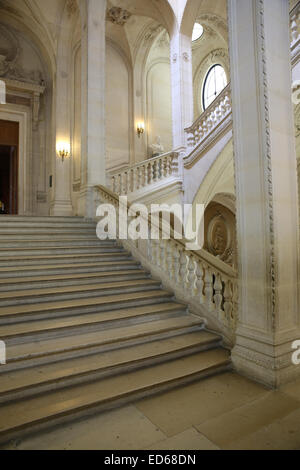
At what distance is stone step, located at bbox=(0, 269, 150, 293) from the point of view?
3.89 m

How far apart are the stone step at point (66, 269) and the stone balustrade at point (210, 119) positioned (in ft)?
14.2

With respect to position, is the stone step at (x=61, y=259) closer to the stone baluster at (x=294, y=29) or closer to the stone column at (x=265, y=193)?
the stone column at (x=265, y=193)

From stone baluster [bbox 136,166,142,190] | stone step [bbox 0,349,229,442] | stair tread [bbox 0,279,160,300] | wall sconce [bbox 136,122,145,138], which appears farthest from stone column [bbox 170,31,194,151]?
stone step [bbox 0,349,229,442]

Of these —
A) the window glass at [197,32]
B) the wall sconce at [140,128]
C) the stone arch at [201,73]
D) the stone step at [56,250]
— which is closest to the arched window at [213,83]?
the stone arch at [201,73]

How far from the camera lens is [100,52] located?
25.5ft

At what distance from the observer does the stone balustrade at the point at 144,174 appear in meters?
8.26

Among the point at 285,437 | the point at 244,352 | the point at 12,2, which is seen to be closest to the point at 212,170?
the point at 244,352

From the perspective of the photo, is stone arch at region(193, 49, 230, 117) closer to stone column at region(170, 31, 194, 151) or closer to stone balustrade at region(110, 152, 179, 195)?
stone column at region(170, 31, 194, 151)

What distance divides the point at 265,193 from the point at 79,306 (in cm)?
242

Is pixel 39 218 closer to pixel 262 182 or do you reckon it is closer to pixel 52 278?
pixel 52 278

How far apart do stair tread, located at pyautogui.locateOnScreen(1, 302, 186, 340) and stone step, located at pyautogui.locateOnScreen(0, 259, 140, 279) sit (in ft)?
3.69

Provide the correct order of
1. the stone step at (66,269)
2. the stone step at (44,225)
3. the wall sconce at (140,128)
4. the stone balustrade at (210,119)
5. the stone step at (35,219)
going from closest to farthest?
1. the stone step at (66,269)
2. the stone step at (44,225)
3. the stone step at (35,219)
4. the stone balustrade at (210,119)
5. the wall sconce at (140,128)

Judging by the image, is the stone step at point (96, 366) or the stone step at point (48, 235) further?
the stone step at point (48, 235)

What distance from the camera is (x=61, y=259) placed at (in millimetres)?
4906
